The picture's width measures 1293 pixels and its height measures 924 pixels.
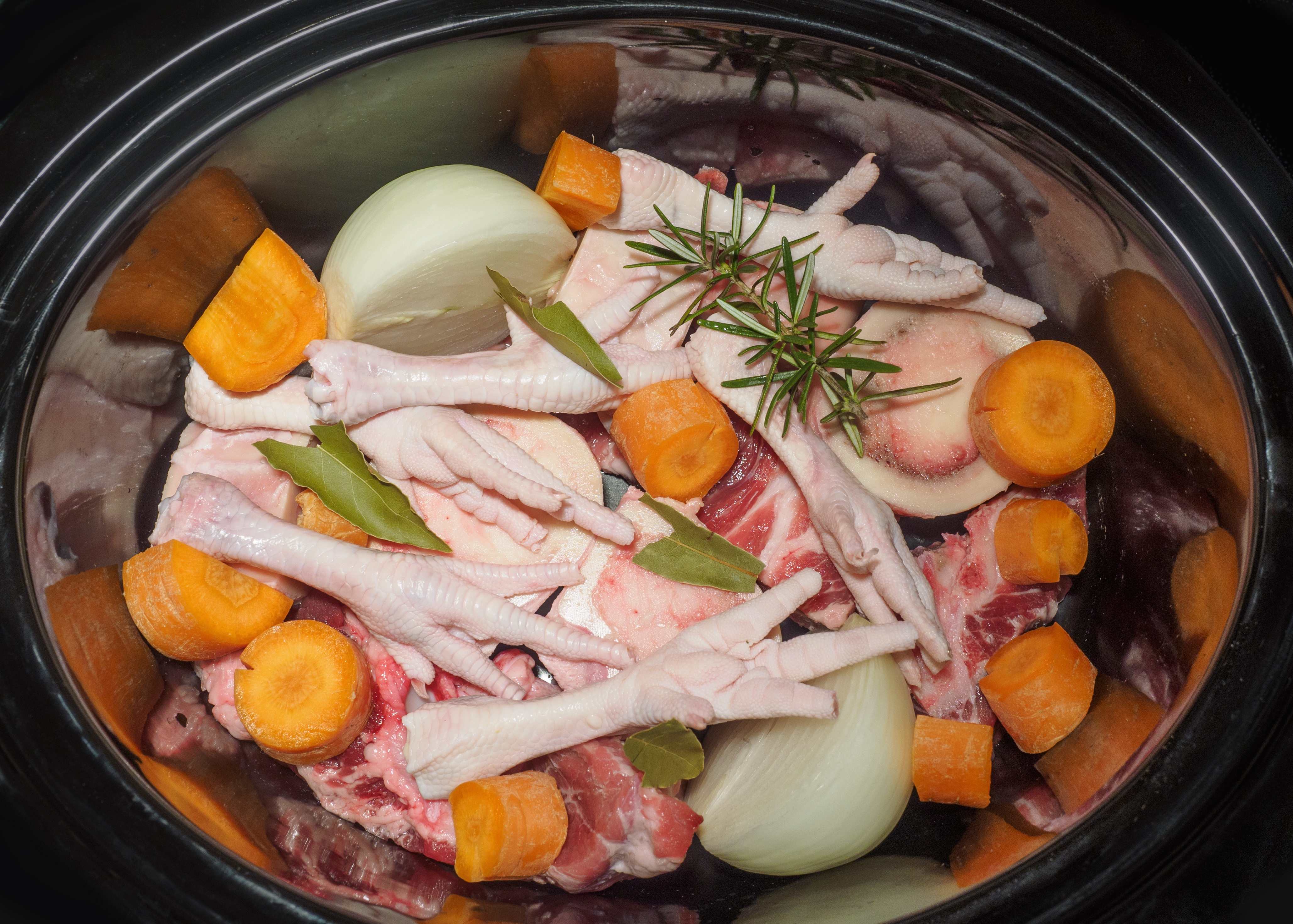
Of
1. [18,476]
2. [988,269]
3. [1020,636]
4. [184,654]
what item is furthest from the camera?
[988,269]

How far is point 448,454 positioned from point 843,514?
30.9 inches

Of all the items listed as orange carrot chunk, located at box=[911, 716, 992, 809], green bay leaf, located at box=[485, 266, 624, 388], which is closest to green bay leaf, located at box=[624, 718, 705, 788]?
orange carrot chunk, located at box=[911, 716, 992, 809]

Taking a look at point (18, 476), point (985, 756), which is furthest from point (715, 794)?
point (18, 476)

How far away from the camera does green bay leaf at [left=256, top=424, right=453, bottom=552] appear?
1.57 meters

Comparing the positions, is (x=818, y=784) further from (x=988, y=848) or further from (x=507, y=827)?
(x=507, y=827)

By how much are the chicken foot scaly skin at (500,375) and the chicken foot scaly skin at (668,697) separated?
52 centimetres

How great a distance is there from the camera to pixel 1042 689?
1.58 m

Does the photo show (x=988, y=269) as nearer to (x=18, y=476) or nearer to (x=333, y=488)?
(x=333, y=488)

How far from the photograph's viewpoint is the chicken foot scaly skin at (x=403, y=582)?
4.98ft

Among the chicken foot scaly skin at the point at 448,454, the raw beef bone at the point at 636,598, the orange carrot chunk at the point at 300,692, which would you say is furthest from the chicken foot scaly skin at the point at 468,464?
the orange carrot chunk at the point at 300,692

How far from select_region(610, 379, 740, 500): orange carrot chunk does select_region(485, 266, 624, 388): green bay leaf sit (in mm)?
91

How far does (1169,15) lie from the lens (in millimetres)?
1565

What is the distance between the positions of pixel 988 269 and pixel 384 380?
1.36m

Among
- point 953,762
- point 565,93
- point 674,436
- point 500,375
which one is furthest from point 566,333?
point 953,762
